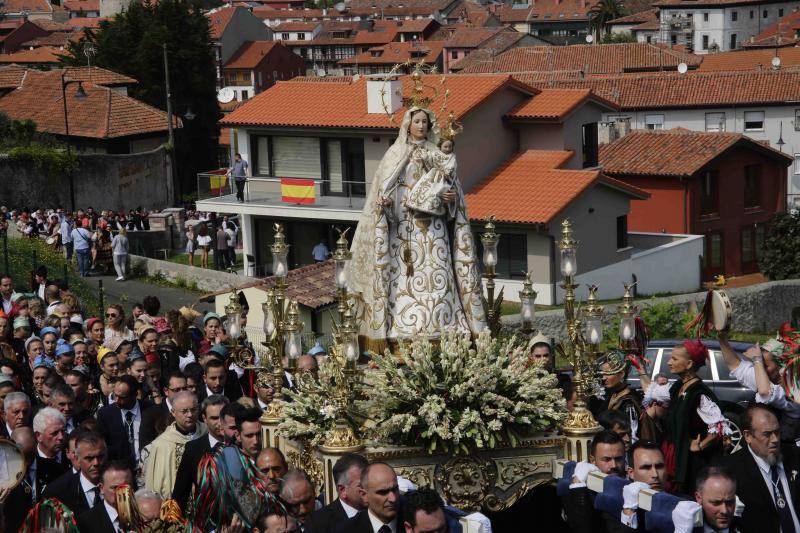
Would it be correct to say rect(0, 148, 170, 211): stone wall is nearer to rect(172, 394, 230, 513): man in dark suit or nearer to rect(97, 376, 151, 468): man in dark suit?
rect(97, 376, 151, 468): man in dark suit

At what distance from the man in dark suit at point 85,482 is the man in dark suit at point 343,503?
1.77m

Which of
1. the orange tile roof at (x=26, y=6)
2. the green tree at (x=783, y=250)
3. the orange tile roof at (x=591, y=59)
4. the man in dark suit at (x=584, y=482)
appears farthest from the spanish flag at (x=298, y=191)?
the orange tile roof at (x=26, y=6)

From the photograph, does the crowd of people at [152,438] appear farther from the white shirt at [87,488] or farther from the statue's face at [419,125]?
the statue's face at [419,125]

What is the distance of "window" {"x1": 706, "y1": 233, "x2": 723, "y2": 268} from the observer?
46.2 metres

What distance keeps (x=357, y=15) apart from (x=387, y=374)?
6473 inches

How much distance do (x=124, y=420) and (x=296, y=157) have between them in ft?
98.3

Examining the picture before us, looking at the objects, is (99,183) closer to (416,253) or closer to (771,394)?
(416,253)

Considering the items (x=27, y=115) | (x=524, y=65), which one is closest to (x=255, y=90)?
(x=524, y=65)

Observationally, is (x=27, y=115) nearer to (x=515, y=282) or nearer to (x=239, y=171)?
(x=239, y=171)

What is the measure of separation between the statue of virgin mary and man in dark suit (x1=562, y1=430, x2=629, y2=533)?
8.31 ft

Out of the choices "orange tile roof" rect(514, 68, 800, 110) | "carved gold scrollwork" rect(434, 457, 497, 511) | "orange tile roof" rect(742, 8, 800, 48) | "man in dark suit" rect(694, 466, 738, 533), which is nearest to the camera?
"man in dark suit" rect(694, 466, 738, 533)

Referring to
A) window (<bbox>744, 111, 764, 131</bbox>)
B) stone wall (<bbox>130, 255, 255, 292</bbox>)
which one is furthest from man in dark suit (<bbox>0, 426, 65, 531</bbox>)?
window (<bbox>744, 111, 764, 131</bbox>)

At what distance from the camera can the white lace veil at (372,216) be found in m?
12.2

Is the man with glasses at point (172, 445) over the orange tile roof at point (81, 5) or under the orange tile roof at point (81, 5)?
under
